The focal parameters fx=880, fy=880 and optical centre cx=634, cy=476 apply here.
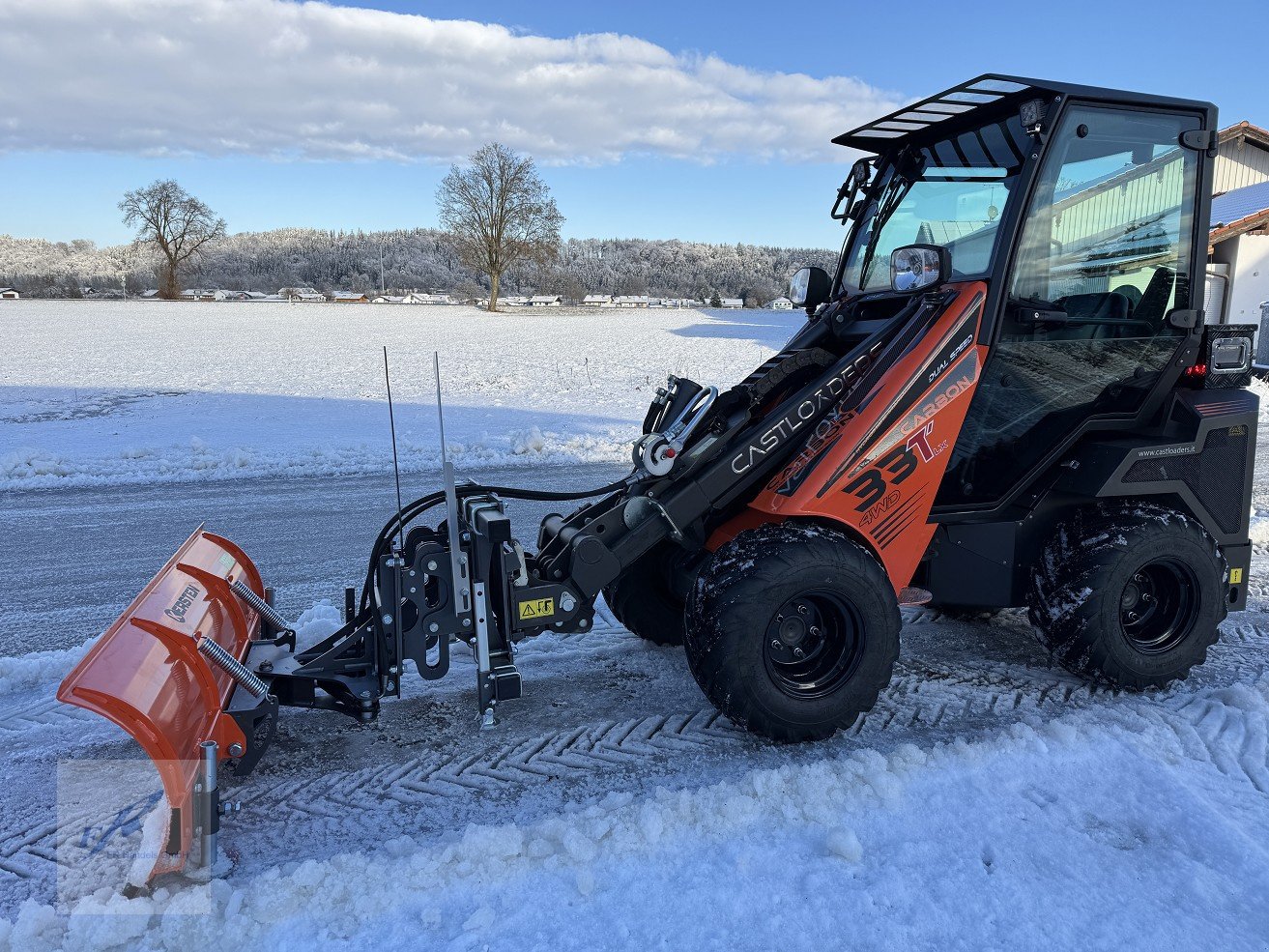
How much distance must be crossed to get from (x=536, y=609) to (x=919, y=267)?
219cm

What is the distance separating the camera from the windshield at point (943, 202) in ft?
12.7

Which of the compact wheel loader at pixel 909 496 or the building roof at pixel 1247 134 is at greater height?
the building roof at pixel 1247 134

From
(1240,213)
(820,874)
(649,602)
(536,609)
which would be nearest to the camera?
(820,874)

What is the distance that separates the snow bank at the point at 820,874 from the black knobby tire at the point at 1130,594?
0.61 metres

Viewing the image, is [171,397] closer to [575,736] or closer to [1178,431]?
[575,736]

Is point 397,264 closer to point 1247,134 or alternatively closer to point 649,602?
point 1247,134

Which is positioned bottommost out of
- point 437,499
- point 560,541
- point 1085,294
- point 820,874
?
point 820,874

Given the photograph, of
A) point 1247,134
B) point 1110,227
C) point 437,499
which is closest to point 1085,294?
point 1110,227

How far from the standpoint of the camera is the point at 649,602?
4.50m

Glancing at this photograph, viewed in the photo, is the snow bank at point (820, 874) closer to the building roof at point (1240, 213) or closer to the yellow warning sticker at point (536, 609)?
the yellow warning sticker at point (536, 609)

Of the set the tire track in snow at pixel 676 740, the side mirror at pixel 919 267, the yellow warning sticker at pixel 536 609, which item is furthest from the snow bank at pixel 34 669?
the side mirror at pixel 919 267

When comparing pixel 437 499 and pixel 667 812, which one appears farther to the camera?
pixel 437 499

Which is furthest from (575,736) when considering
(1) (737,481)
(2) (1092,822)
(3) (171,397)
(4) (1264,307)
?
(4) (1264,307)

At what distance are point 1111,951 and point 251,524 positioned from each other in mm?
6346
